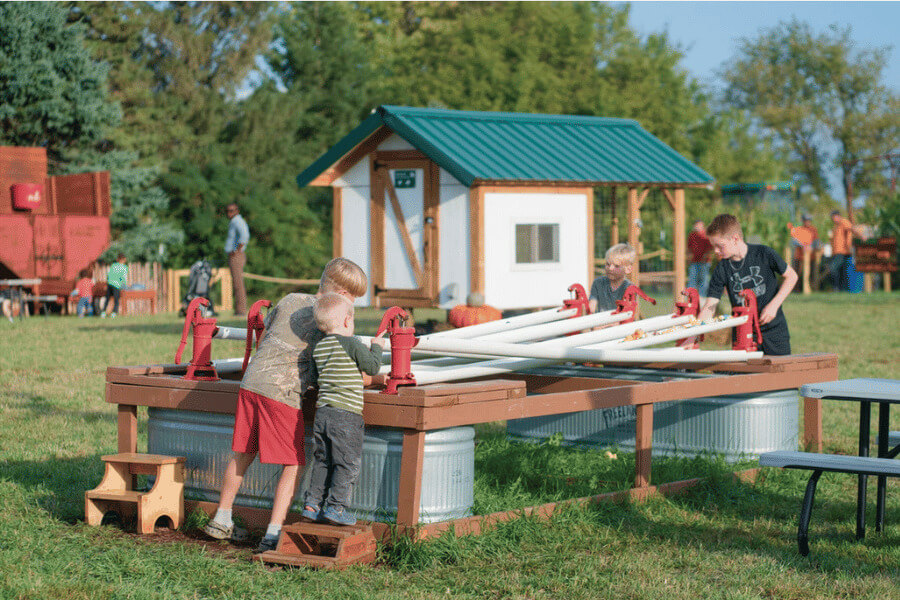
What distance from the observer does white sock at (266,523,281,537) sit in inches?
214

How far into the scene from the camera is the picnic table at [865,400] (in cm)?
579

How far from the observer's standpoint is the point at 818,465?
17.2 ft

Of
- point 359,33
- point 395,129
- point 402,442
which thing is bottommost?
point 402,442

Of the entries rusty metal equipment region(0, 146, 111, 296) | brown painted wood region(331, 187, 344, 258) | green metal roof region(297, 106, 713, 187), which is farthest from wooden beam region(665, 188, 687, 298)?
rusty metal equipment region(0, 146, 111, 296)

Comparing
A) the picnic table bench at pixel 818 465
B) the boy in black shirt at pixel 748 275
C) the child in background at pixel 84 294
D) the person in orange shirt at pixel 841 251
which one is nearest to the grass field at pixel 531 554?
the picnic table bench at pixel 818 465

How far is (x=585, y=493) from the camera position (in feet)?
22.2

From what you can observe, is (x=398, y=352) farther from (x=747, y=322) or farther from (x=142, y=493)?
(x=747, y=322)

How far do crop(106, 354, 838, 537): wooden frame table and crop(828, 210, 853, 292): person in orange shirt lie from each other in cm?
2441

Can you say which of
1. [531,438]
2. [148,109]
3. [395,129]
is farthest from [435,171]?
[148,109]

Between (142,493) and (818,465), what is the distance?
10.8 ft

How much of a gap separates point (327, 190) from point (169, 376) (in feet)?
116

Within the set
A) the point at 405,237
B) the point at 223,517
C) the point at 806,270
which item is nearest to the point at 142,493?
the point at 223,517

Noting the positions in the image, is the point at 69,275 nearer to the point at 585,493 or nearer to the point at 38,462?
the point at 38,462

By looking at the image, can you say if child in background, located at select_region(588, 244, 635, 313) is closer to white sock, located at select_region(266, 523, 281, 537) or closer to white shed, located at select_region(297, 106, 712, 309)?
white sock, located at select_region(266, 523, 281, 537)
